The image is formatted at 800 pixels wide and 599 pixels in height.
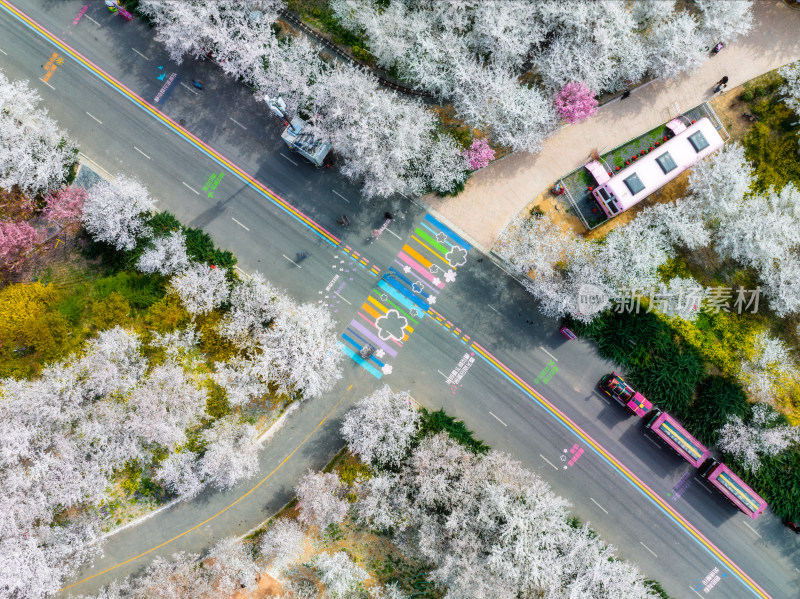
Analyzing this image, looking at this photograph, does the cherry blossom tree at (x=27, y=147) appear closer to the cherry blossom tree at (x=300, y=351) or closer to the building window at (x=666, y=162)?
the cherry blossom tree at (x=300, y=351)

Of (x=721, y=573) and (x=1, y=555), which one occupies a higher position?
(x=721, y=573)

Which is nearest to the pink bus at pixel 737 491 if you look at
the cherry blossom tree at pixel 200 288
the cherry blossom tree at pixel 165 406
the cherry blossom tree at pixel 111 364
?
the cherry blossom tree at pixel 165 406

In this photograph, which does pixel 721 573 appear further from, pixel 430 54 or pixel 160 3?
pixel 160 3

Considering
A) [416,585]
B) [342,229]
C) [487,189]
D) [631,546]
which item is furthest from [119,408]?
[631,546]

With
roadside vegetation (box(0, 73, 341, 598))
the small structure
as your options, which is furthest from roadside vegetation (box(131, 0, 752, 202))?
roadside vegetation (box(0, 73, 341, 598))

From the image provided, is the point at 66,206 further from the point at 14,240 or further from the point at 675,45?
the point at 675,45

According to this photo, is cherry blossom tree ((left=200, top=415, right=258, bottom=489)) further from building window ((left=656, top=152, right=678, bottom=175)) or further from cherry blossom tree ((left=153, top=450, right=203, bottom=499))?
building window ((left=656, top=152, right=678, bottom=175))
